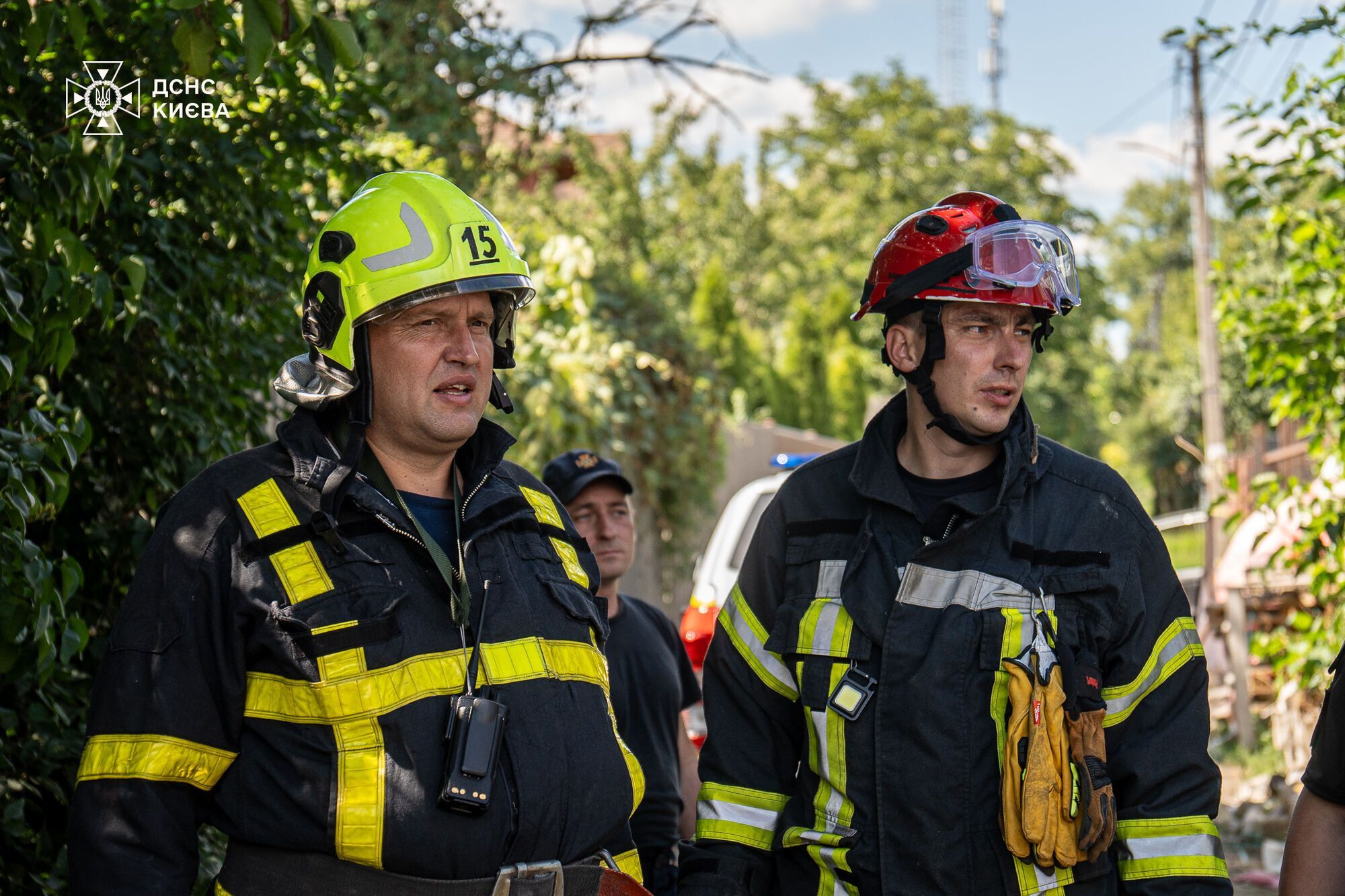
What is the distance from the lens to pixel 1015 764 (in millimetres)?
2773

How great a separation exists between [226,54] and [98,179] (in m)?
0.93

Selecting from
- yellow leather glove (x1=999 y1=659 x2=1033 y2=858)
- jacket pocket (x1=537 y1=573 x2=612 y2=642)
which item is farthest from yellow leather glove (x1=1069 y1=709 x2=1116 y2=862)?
jacket pocket (x1=537 y1=573 x2=612 y2=642)

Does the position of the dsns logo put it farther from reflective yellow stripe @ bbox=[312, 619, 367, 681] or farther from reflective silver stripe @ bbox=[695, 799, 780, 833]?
reflective silver stripe @ bbox=[695, 799, 780, 833]

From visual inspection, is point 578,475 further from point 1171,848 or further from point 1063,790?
point 1171,848

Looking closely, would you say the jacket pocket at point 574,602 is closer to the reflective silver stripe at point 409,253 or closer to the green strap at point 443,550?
the green strap at point 443,550

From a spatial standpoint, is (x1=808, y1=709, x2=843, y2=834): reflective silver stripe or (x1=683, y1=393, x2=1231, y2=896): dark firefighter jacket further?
(x1=808, y1=709, x2=843, y2=834): reflective silver stripe

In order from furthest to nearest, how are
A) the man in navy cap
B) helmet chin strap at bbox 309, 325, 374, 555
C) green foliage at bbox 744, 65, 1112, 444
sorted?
green foliage at bbox 744, 65, 1112, 444
the man in navy cap
helmet chin strap at bbox 309, 325, 374, 555

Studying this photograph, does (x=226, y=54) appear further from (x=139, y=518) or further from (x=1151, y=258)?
(x=1151, y=258)

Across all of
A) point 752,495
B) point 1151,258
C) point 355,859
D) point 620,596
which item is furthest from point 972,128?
point 1151,258

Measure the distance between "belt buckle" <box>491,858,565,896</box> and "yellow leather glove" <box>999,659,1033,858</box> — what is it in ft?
3.03

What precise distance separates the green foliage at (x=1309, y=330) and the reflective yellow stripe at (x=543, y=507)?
4.03 metres

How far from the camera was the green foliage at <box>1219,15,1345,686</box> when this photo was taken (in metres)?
5.77

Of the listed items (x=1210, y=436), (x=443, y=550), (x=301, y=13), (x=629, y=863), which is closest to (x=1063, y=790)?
(x=629, y=863)

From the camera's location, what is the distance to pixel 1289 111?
5.75m
